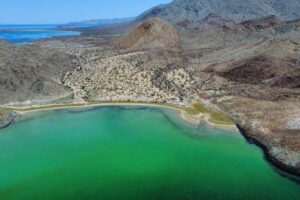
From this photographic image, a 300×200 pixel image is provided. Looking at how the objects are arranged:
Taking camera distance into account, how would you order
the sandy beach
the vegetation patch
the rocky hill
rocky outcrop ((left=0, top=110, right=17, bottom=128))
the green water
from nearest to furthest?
the green water, the sandy beach, rocky outcrop ((left=0, top=110, right=17, bottom=128)), the vegetation patch, the rocky hill

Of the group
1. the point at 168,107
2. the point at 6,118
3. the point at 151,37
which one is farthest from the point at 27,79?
the point at 151,37

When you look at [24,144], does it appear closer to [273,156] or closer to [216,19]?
[273,156]

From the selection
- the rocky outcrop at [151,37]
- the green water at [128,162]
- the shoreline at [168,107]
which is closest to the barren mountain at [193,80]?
the shoreline at [168,107]

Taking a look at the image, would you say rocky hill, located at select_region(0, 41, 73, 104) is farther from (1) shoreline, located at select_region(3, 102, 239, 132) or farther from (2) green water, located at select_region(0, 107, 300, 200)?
(2) green water, located at select_region(0, 107, 300, 200)

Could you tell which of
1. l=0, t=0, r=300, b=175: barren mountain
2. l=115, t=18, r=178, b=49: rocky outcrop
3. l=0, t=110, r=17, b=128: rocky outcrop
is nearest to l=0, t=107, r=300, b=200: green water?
l=0, t=110, r=17, b=128: rocky outcrop

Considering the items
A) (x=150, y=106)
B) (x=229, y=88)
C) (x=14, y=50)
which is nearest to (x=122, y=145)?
(x=150, y=106)

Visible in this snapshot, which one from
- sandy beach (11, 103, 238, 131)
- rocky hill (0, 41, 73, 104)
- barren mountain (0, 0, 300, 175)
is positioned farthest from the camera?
rocky hill (0, 41, 73, 104)

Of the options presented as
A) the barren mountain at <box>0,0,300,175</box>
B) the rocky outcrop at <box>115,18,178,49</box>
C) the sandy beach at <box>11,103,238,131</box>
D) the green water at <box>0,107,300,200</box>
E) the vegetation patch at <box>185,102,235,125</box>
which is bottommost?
the green water at <box>0,107,300,200</box>

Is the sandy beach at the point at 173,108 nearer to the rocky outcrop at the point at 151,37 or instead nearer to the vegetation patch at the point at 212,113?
the vegetation patch at the point at 212,113
